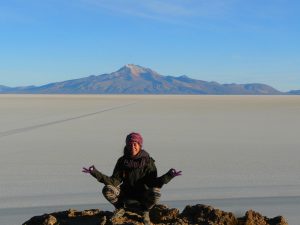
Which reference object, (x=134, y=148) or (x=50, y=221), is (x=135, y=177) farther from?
(x=50, y=221)

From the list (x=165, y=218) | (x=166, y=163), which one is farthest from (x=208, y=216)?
(x=166, y=163)

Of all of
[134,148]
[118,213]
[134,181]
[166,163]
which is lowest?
[166,163]

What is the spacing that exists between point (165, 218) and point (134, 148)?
71cm

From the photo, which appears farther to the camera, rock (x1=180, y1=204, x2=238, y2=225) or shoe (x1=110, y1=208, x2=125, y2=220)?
rock (x1=180, y1=204, x2=238, y2=225)

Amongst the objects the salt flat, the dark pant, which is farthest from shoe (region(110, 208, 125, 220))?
the salt flat

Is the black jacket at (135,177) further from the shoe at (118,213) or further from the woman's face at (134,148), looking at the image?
the shoe at (118,213)

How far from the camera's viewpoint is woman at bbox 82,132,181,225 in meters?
3.96

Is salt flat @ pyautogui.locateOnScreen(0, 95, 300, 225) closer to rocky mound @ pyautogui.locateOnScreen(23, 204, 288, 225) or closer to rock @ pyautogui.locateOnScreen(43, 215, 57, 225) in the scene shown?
rocky mound @ pyautogui.locateOnScreen(23, 204, 288, 225)

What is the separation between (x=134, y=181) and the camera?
4.08 m

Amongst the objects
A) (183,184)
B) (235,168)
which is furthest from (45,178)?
(235,168)

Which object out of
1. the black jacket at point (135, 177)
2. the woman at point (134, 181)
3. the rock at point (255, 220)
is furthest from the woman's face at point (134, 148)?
the rock at point (255, 220)

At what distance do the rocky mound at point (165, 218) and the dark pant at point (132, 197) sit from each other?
0.11m

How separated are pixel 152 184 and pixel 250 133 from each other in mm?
12042

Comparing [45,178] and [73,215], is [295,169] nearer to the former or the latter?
[45,178]
